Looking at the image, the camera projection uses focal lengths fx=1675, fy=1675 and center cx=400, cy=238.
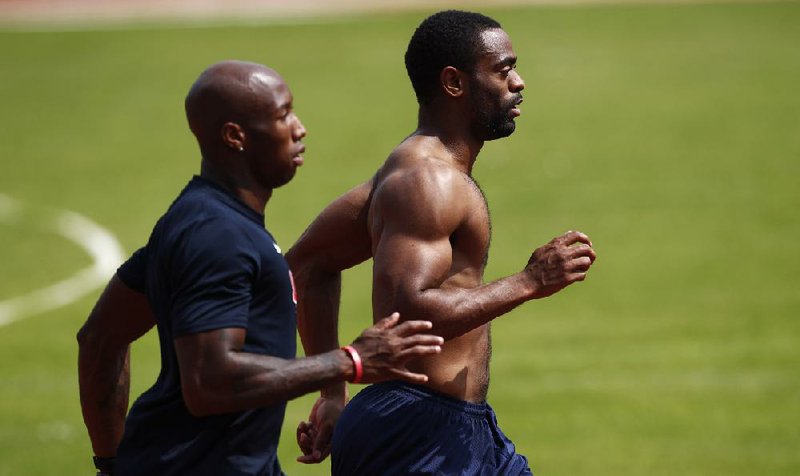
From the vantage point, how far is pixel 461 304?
709 cm

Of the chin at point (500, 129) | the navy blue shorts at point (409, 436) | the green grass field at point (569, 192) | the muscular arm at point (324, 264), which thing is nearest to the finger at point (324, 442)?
the muscular arm at point (324, 264)

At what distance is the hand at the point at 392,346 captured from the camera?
257 inches

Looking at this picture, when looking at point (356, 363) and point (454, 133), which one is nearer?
point (356, 363)

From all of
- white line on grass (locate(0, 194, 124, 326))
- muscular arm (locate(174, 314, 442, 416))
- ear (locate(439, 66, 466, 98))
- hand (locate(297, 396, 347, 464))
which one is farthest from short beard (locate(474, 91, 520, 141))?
white line on grass (locate(0, 194, 124, 326))

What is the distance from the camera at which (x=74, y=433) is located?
15742 mm

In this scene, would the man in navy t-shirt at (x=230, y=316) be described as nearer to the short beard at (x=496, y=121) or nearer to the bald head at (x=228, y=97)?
the bald head at (x=228, y=97)

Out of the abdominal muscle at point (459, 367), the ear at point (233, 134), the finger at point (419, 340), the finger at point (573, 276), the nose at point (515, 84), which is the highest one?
the nose at point (515, 84)

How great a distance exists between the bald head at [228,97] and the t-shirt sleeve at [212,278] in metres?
0.45

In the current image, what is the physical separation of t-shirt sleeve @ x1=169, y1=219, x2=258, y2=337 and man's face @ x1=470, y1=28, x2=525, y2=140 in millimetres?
1585

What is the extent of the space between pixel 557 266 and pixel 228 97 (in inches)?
62.2

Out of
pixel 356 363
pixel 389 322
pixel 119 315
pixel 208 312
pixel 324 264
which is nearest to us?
pixel 208 312

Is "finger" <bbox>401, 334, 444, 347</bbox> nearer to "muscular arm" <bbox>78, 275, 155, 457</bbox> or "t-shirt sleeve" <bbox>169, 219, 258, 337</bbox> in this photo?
"t-shirt sleeve" <bbox>169, 219, 258, 337</bbox>

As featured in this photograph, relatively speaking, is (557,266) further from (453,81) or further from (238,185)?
(238,185)

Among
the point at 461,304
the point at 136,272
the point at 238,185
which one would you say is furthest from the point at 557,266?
the point at 136,272
